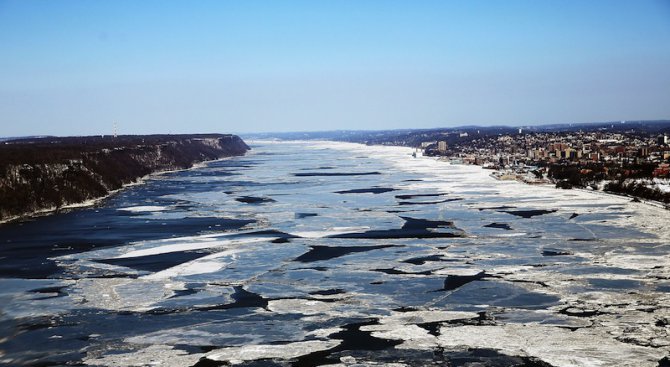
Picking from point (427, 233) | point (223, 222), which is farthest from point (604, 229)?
point (223, 222)

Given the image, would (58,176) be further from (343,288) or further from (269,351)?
(269,351)

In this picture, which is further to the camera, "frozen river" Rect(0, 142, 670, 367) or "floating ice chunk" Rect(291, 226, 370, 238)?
"floating ice chunk" Rect(291, 226, 370, 238)

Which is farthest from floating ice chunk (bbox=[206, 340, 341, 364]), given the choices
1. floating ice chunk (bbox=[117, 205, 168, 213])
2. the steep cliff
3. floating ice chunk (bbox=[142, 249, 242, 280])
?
the steep cliff

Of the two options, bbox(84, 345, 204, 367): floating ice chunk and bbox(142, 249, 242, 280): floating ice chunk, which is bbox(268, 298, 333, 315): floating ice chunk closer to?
bbox(84, 345, 204, 367): floating ice chunk

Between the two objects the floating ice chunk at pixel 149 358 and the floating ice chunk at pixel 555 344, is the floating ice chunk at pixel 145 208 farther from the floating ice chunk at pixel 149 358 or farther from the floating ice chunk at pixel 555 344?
the floating ice chunk at pixel 555 344

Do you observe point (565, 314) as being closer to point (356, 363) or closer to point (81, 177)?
point (356, 363)

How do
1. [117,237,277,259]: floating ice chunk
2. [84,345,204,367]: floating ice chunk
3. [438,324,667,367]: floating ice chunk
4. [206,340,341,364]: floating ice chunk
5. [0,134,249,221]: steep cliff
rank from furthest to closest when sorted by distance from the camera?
[0,134,249,221]: steep cliff
[117,237,277,259]: floating ice chunk
[206,340,341,364]: floating ice chunk
[84,345,204,367]: floating ice chunk
[438,324,667,367]: floating ice chunk
